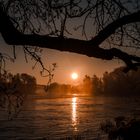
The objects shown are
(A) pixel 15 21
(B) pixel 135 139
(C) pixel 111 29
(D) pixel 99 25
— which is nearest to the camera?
(C) pixel 111 29

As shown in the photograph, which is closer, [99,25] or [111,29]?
[111,29]

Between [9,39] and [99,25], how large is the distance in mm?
1139

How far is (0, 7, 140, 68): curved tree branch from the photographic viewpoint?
3725mm

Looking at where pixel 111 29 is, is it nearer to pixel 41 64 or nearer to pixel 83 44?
pixel 83 44

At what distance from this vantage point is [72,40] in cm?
378

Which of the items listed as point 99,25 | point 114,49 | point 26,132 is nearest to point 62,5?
point 99,25

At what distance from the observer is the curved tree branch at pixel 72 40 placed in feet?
12.2

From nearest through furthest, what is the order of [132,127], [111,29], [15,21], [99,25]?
[111,29], [15,21], [99,25], [132,127]

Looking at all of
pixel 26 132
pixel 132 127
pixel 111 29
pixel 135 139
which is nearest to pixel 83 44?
pixel 111 29

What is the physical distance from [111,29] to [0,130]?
28.9m

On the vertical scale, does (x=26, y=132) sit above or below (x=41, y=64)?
below

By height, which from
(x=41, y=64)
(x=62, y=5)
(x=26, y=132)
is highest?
(x=62, y=5)

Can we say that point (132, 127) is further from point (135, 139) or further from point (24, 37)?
point (24, 37)

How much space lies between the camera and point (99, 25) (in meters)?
4.38
